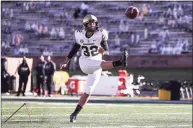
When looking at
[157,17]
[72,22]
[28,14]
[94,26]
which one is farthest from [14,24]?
[94,26]

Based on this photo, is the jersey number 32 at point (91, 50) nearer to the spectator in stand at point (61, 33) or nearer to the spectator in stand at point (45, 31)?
the spectator in stand at point (61, 33)

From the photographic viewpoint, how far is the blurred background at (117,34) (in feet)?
111

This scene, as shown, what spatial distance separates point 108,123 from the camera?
834 cm

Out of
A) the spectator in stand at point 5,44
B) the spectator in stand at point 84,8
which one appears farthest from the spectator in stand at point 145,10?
the spectator in stand at point 5,44

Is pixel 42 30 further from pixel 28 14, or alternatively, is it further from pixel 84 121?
pixel 84 121

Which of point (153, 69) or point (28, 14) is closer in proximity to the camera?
point (153, 69)

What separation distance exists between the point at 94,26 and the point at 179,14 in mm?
26664

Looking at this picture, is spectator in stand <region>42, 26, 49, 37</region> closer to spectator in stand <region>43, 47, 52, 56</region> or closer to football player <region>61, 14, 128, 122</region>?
spectator in stand <region>43, 47, 52, 56</region>

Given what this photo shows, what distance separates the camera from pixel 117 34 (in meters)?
35.2

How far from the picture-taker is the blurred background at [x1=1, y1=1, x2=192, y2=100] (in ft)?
111

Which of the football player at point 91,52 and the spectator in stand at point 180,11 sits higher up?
the spectator in stand at point 180,11

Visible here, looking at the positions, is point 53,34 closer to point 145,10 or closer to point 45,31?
point 45,31

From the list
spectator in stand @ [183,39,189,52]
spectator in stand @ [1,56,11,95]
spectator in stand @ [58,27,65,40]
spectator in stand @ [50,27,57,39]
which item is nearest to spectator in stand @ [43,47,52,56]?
spectator in stand @ [50,27,57,39]

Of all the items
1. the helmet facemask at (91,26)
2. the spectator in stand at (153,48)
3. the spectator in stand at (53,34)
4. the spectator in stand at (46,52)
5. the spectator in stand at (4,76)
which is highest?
the spectator in stand at (53,34)
